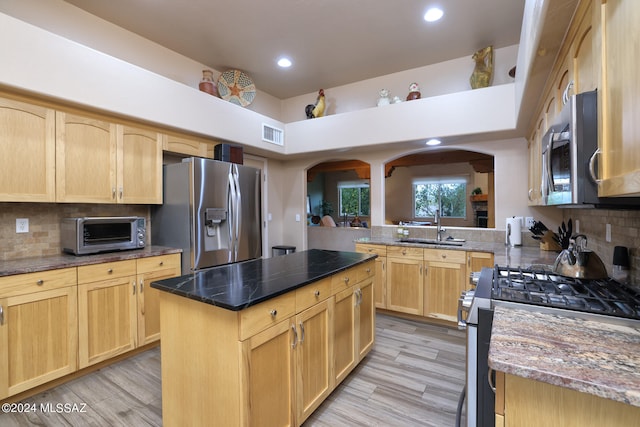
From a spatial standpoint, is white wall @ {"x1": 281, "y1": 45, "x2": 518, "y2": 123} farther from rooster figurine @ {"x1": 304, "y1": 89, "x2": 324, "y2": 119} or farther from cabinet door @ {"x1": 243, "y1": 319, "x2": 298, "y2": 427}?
cabinet door @ {"x1": 243, "y1": 319, "x2": 298, "y2": 427}

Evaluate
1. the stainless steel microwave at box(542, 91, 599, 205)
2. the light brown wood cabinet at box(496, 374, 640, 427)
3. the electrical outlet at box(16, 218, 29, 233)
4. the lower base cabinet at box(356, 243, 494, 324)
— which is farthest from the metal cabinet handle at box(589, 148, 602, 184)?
the electrical outlet at box(16, 218, 29, 233)

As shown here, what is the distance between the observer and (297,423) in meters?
1.60

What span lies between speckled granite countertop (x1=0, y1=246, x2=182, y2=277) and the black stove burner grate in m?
2.71

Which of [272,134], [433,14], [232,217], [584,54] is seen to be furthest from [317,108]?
[584,54]

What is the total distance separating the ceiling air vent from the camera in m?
3.92

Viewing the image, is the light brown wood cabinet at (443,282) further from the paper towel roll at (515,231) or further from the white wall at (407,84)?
the white wall at (407,84)

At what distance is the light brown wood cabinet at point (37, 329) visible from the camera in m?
1.92

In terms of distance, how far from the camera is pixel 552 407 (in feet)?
2.69

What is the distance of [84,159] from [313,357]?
2.45m

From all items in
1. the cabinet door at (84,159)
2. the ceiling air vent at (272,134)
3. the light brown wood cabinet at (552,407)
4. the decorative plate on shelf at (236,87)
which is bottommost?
the light brown wood cabinet at (552,407)

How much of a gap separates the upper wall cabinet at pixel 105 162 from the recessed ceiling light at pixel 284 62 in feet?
5.44

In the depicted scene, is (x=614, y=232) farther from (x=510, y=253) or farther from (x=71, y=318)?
(x=71, y=318)

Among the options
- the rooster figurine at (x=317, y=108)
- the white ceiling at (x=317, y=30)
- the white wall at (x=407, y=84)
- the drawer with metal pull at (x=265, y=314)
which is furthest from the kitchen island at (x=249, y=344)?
the white wall at (x=407, y=84)

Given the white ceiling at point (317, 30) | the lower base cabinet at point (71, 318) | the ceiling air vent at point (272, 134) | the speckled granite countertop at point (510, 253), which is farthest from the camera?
the ceiling air vent at point (272, 134)
